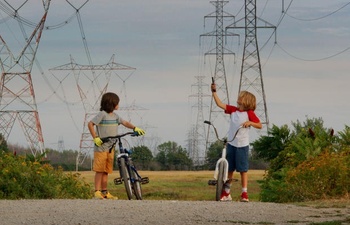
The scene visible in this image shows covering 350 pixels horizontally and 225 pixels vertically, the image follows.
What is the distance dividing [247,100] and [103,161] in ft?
10.4

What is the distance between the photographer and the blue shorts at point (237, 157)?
18.1 meters

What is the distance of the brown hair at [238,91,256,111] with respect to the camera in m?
18.0

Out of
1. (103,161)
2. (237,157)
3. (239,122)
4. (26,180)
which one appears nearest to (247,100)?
(239,122)

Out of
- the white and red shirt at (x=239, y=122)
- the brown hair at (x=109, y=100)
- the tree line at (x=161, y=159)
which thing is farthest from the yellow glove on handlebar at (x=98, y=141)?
the tree line at (x=161, y=159)

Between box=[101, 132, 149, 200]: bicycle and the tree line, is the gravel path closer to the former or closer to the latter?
box=[101, 132, 149, 200]: bicycle

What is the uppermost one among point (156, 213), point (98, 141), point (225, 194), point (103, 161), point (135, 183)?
point (98, 141)

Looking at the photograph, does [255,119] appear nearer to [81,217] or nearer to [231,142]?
[231,142]

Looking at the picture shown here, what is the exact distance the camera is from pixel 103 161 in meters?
18.8

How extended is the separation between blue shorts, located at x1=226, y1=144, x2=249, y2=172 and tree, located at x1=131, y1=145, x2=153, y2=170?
77.4 m

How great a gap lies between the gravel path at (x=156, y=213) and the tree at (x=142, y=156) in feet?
258

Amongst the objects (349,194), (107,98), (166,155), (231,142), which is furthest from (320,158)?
(166,155)

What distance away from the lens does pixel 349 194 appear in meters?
20.1

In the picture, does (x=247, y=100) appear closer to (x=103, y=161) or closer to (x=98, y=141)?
(x=98, y=141)

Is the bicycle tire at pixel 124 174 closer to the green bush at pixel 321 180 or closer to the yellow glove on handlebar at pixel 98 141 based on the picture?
the yellow glove on handlebar at pixel 98 141
